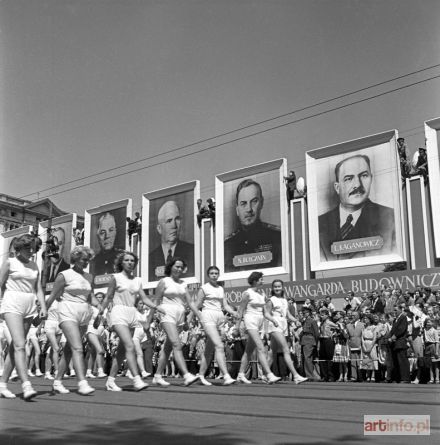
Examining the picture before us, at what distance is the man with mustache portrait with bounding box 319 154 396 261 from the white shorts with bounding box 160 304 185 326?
54.7ft

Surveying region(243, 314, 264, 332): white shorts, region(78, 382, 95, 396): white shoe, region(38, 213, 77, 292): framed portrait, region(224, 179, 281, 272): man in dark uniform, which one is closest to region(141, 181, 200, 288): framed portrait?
A: region(224, 179, 281, 272): man in dark uniform

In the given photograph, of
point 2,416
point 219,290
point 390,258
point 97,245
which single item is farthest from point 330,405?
point 97,245

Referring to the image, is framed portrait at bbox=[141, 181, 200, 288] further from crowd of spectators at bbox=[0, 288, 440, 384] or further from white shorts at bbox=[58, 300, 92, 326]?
white shorts at bbox=[58, 300, 92, 326]

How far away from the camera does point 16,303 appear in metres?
7.76

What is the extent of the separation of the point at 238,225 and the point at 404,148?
30.7 feet

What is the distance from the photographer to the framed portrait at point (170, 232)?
1336 inches

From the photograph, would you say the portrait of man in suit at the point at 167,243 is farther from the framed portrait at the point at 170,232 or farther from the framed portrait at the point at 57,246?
the framed portrait at the point at 57,246

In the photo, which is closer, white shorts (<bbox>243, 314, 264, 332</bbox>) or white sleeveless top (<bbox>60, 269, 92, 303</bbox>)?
white sleeveless top (<bbox>60, 269, 92, 303</bbox>)

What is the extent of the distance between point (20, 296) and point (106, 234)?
31.4 m

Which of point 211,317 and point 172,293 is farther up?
point 172,293

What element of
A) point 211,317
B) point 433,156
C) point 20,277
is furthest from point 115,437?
point 433,156

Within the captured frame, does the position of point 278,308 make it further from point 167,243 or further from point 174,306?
point 167,243

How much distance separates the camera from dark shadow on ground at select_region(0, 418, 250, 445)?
14.2 feet

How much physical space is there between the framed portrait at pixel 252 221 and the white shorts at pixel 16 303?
71.3 feet
